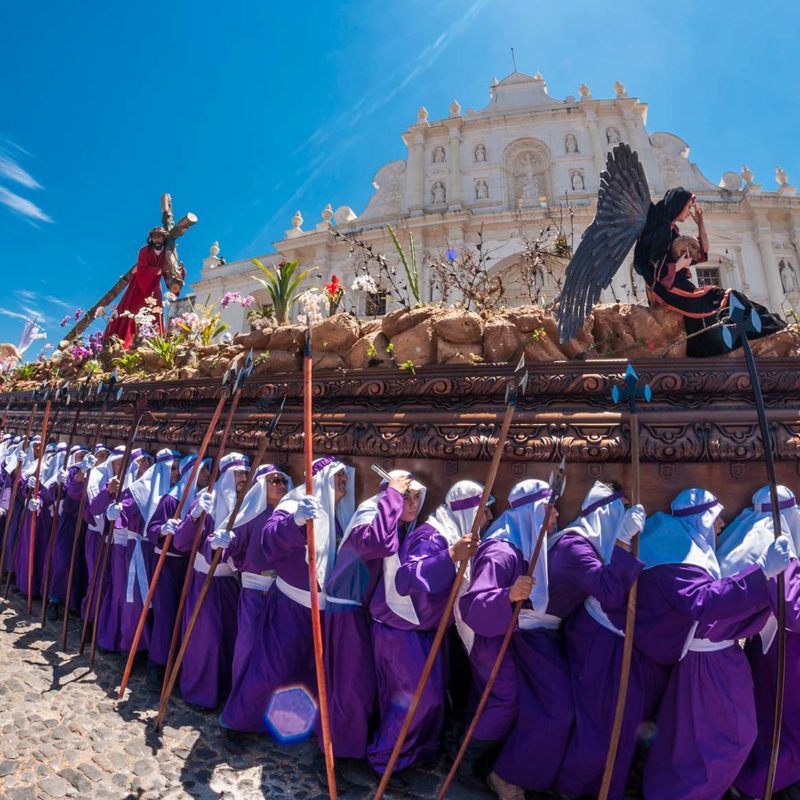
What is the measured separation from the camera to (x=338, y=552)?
3381 millimetres

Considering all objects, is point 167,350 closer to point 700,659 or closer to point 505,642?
point 505,642

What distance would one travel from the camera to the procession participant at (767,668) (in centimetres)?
261

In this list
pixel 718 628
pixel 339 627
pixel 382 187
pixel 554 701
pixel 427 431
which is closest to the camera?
pixel 718 628

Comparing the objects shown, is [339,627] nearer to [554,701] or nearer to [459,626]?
[459,626]

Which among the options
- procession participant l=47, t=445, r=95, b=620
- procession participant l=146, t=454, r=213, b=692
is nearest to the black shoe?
procession participant l=146, t=454, r=213, b=692

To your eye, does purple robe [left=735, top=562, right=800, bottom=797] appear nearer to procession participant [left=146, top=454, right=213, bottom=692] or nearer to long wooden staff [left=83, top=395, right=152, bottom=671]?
procession participant [left=146, top=454, right=213, bottom=692]

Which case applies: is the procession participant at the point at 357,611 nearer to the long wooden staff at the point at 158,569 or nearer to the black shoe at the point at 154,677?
the long wooden staff at the point at 158,569

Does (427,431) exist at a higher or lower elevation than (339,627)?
higher

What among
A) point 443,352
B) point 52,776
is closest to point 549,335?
point 443,352

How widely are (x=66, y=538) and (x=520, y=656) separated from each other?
5779 mm

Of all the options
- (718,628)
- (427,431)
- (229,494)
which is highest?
(427,431)

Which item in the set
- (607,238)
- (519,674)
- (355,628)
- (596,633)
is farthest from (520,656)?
(607,238)

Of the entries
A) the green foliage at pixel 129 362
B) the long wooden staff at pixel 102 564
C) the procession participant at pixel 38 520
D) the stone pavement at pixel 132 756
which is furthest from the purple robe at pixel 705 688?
the green foliage at pixel 129 362

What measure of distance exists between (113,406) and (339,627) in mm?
5013
